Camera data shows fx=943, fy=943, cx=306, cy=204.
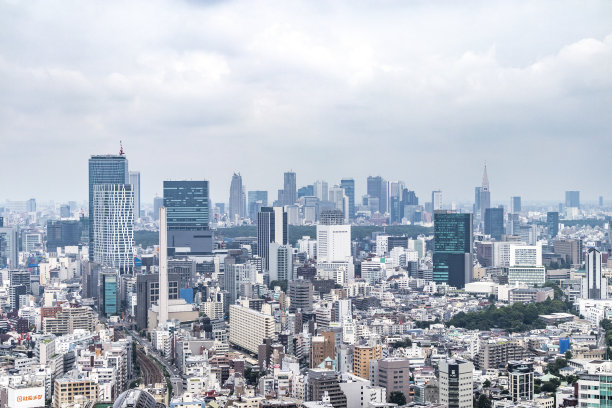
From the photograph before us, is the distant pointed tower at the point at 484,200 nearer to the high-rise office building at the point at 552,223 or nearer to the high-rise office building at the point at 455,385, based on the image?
the high-rise office building at the point at 552,223

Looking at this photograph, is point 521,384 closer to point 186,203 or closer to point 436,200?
point 186,203

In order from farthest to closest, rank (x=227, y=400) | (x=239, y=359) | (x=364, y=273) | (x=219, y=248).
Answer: (x=219, y=248) → (x=364, y=273) → (x=239, y=359) → (x=227, y=400)

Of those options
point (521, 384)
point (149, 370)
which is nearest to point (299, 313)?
point (149, 370)

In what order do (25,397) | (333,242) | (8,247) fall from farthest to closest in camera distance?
(8,247)
(333,242)
(25,397)

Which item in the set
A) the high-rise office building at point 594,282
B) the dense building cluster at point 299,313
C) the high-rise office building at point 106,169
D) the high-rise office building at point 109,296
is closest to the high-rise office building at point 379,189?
the dense building cluster at point 299,313

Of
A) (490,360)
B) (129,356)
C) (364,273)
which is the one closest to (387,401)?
(490,360)

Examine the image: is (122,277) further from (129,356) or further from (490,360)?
(490,360)

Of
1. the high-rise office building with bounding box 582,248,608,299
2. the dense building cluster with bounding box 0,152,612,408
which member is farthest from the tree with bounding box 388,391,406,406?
the high-rise office building with bounding box 582,248,608,299
